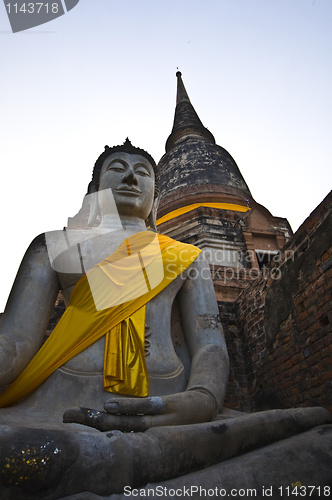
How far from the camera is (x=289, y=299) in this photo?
3.48m

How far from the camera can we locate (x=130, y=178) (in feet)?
10.7

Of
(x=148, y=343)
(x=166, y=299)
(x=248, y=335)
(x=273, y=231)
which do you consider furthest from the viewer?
(x=273, y=231)

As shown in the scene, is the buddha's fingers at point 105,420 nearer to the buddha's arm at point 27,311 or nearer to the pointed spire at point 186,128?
the buddha's arm at point 27,311

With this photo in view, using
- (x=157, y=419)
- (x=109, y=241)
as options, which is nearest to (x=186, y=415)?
(x=157, y=419)

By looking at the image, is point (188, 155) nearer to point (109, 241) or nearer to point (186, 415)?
point (109, 241)

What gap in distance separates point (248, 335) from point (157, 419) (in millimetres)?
2579

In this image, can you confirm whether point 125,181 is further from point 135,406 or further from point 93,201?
point 135,406

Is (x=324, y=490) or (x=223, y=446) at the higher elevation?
(x=223, y=446)

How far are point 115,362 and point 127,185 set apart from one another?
5.25 ft

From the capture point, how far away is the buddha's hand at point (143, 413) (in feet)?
5.47

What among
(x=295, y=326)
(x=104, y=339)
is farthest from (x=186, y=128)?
(x=104, y=339)

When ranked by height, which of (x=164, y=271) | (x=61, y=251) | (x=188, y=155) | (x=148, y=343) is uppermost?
(x=188, y=155)

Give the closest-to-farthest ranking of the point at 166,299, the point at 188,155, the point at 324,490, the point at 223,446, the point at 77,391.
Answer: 1. the point at 324,490
2. the point at 223,446
3. the point at 77,391
4. the point at 166,299
5. the point at 188,155

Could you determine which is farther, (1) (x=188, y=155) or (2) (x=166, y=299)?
(1) (x=188, y=155)
